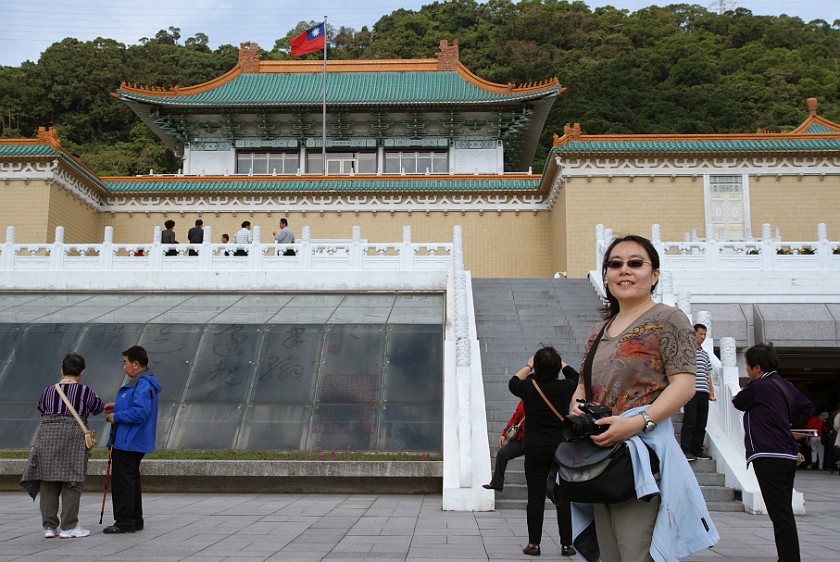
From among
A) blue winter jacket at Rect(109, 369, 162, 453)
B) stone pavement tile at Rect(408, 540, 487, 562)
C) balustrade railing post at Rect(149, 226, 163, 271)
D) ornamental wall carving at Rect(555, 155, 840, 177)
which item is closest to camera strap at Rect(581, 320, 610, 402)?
stone pavement tile at Rect(408, 540, 487, 562)

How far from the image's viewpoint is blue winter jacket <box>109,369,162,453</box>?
244 inches

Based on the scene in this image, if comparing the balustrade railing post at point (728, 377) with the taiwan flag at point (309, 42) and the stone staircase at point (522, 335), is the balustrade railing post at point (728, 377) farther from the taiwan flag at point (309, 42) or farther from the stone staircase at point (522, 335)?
the taiwan flag at point (309, 42)

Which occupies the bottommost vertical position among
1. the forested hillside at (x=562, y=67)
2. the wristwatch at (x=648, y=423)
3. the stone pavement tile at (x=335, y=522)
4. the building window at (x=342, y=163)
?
the stone pavement tile at (x=335, y=522)

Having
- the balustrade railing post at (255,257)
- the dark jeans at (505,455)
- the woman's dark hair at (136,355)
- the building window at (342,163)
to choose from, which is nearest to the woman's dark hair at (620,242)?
the dark jeans at (505,455)

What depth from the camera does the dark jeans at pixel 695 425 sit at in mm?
8352

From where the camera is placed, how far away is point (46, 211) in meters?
19.6

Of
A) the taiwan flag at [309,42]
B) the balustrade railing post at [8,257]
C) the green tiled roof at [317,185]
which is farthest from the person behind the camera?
the taiwan flag at [309,42]

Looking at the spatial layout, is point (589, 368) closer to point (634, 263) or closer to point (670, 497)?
point (634, 263)

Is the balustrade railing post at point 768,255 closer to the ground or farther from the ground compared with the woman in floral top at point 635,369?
farther from the ground

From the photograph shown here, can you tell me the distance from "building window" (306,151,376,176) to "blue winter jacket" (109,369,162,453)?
63.1 ft

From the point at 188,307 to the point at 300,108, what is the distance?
12.9m

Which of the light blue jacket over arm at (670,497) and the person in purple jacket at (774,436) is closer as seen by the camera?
the light blue jacket over arm at (670,497)

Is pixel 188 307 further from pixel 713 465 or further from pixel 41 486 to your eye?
pixel 713 465

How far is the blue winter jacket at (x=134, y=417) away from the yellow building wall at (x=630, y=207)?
48.0ft
